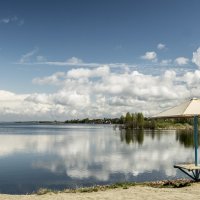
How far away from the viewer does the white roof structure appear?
729 inches

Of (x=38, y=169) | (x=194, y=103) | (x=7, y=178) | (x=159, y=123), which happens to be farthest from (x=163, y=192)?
(x=159, y=123)

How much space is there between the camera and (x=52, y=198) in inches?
618

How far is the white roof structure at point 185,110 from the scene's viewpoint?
18.5 m

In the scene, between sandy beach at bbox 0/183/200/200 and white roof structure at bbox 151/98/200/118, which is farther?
white roof structure at bbox 151/98/200/118

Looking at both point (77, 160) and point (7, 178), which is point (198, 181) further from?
point (77, 160)

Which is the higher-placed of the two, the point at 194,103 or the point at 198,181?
the point at 194,103

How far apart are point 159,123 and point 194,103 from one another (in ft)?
596

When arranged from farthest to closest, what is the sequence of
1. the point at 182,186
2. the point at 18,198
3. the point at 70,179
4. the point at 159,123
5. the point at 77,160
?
the point at 159,123 < the point at 77,160 < the point at 70,179 < the point at 182,186 < the point at 18,198

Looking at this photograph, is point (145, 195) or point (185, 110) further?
point (185, 110)

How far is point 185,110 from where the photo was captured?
18797 millimetres

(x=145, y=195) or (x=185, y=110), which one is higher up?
(x=185, y=110)

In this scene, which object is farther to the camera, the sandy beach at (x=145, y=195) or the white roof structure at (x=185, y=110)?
the white roof structure at (x=185, y=110)

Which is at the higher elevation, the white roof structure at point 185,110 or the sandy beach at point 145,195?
the white roof structure at point 185,110

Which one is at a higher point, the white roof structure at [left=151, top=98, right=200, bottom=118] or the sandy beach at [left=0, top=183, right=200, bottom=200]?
the white roof structure at [left=151, top=98, right=200, bottom=118]
